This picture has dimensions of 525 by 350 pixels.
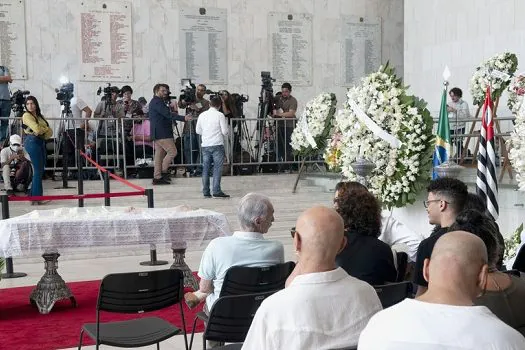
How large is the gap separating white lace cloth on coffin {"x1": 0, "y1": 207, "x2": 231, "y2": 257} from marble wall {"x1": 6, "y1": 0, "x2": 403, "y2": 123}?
1000 cm

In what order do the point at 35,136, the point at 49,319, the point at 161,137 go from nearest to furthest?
1. the point at 49,319
2. the point at 35,136
3. the point at 161,137

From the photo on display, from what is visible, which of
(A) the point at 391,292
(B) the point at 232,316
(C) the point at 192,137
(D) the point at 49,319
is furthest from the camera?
(C) the point at 192,137

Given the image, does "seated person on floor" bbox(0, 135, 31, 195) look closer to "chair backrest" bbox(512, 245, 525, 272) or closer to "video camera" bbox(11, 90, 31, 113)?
"video camera" bbox(11, 90, 31, 113)

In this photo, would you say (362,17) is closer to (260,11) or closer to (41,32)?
(260,11)

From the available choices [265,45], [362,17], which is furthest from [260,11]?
[362,17]

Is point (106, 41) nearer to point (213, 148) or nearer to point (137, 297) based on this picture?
point (213, 148)

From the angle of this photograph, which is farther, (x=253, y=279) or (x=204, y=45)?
(x=204, y=45)

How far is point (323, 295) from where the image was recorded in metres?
2.85

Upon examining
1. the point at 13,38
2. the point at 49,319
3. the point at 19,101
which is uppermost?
the point at 13,38

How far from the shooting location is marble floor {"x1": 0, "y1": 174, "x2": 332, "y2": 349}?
30.1 feet

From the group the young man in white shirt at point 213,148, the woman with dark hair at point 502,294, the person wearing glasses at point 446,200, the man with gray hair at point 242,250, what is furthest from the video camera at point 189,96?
the woman with dark hair at point 502,294

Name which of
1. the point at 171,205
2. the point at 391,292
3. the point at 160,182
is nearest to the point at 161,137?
the point at 160,182

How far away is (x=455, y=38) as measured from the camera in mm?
17875

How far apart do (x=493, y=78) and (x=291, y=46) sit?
752cm
